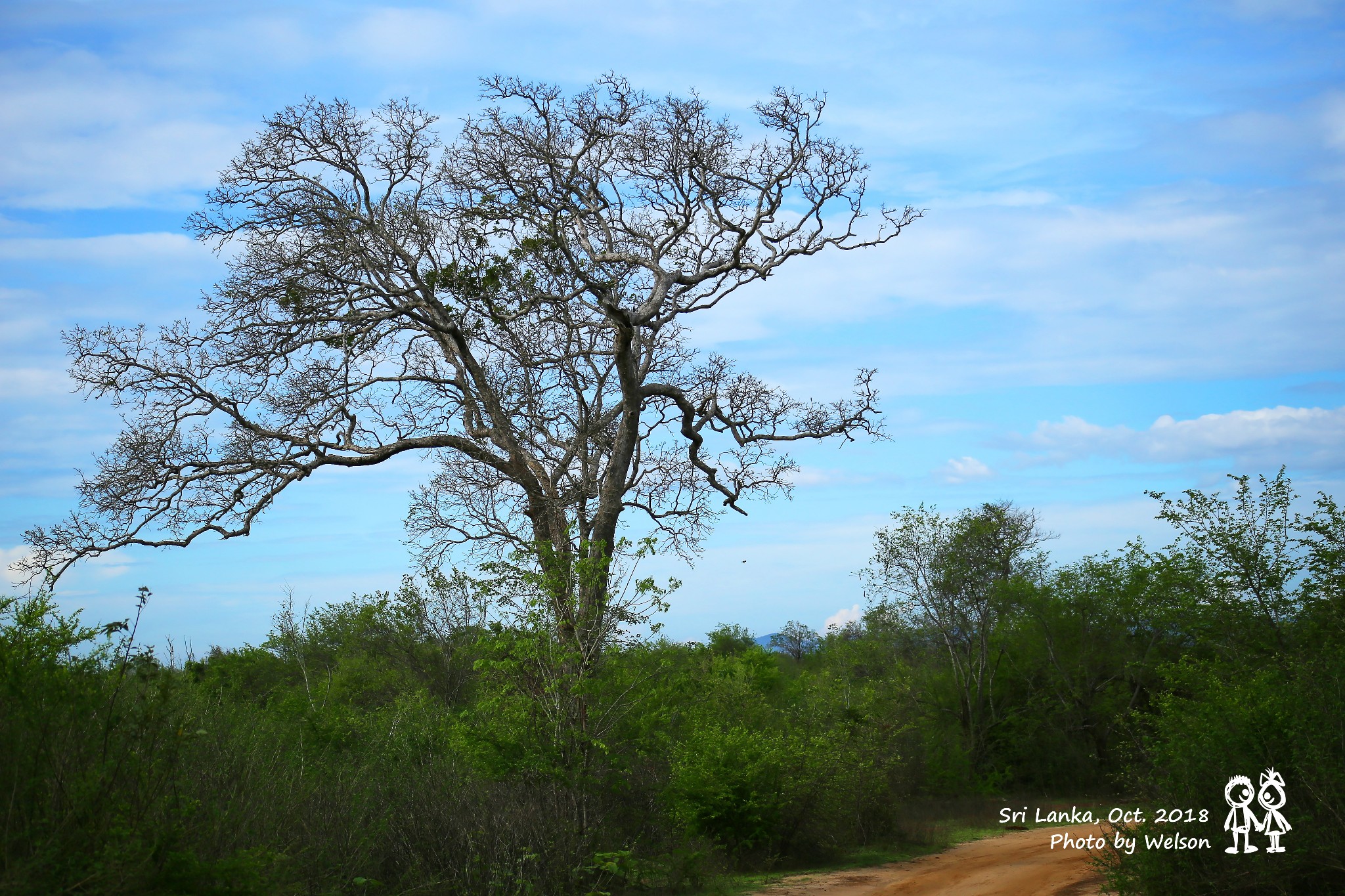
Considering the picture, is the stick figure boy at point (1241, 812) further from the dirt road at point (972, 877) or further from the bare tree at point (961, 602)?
the bare tree at point (961, 602)

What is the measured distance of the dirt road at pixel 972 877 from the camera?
11.1 metres

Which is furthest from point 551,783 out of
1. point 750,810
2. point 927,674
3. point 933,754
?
point 927,674

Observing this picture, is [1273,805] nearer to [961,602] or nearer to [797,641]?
[961,602]

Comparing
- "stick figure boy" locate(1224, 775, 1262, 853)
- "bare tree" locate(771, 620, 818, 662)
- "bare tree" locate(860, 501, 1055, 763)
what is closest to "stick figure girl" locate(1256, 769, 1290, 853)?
"stick figure boy" locate(1224, 775, 1262, 853)

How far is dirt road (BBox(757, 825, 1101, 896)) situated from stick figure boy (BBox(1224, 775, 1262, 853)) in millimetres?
A: 2483

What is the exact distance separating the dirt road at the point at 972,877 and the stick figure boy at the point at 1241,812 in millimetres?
2483

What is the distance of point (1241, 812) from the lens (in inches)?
313

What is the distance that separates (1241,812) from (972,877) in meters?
4.99

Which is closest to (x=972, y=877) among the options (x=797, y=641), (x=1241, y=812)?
(x=1241, y=812)

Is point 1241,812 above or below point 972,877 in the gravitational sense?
above

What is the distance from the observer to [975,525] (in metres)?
31.2

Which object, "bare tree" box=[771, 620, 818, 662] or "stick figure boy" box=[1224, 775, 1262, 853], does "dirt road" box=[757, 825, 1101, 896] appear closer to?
"stick figure boy" box=[1224, 775, 1262, 853]

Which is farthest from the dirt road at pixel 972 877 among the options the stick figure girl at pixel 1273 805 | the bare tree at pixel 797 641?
the bare tree at pixel 797 641

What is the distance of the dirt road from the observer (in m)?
11.1
